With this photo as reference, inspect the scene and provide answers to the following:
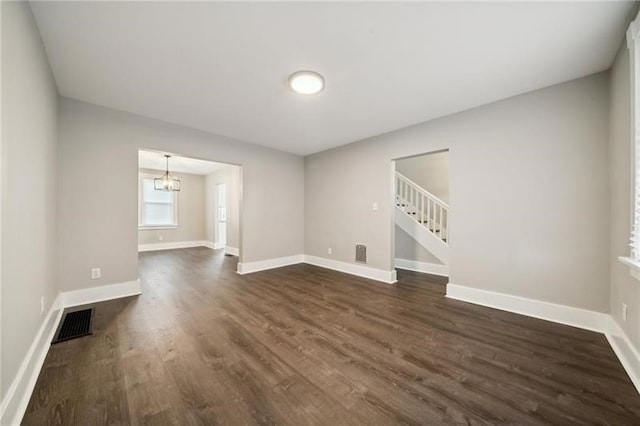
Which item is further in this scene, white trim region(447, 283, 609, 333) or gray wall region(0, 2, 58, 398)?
white trim region(447, 283, 609, 333)

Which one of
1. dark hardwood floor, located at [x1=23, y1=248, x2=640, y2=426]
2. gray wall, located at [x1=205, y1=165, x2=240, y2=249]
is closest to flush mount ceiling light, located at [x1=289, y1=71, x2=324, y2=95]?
dark hardwood floor, located at [x1=23, y1=248, x2=640, y2=426]

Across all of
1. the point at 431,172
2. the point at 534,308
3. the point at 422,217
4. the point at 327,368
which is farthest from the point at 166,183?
the point at 534,308

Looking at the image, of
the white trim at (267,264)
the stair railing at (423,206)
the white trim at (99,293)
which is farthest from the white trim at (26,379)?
the stair railing at (423,206)

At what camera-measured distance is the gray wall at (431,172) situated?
5246mm

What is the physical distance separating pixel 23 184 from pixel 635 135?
4.08m

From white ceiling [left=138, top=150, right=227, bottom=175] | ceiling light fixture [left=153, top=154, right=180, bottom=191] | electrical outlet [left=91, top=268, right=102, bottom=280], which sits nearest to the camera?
electrical outlet [left=91, top=268, right=102, bottom=280]

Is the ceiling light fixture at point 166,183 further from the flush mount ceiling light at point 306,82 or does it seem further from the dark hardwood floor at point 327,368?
the flush mount ceiling light at point 306,82

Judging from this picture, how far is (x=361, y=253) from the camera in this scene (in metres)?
4.16

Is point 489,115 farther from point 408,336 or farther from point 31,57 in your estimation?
point 31,57

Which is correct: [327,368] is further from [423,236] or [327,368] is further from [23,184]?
[423,236]

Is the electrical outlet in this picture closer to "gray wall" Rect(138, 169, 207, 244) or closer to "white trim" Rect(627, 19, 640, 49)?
"gray wall" Rect(138, 169, 207, 244)

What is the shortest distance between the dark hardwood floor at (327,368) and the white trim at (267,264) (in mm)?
1431

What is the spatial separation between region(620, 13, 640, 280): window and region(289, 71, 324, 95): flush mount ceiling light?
222 cm

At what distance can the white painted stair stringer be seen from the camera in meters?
4.02
